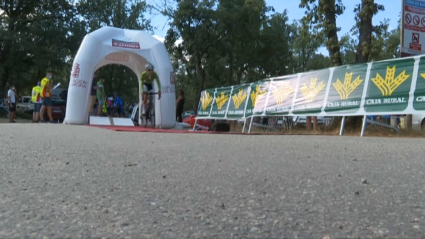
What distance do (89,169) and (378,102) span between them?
7080mm

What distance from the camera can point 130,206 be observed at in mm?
3240

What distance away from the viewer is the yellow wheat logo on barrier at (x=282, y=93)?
479 inches

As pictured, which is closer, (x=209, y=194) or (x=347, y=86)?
(x=209, y=194)

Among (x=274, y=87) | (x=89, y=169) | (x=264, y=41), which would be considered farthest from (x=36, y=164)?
(x=264, y=41)

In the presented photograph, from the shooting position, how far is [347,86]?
→ 34.3 feet

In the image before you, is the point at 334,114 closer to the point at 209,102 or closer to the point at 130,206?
the point at 209,102

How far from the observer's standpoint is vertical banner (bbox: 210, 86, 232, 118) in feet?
50.1

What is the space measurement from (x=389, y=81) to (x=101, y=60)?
32.7 feet

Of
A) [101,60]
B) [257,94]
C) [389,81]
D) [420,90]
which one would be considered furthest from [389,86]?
[101,60]

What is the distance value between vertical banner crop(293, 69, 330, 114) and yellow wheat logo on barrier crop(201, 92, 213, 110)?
537 cm

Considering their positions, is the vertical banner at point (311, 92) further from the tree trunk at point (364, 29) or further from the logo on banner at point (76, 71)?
the logo on banner at point (76, 71)

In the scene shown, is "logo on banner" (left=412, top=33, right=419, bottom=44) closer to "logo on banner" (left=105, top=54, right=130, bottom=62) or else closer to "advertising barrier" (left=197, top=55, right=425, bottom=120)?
"advertising barrier" (left=197, top=55, right=425, bottom=120)

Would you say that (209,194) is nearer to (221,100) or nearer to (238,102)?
(238,102)

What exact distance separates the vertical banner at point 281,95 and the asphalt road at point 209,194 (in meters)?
5.99
